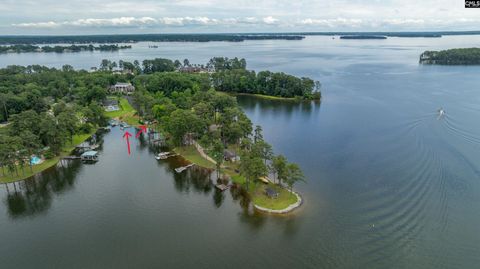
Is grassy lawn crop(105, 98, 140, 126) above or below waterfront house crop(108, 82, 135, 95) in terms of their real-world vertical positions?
below

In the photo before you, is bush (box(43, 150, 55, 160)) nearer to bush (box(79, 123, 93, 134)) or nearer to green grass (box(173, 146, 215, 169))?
bush (box(79, 123, 93, 134))

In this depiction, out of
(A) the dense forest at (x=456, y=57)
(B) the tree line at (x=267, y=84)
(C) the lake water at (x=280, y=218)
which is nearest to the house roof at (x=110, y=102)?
(B) the tree line at (x=267, y=84)

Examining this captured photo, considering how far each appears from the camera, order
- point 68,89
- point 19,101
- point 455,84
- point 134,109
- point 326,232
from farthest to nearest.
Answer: point 455,84 < point 68,89 < point 134,109 < point 19,101 < point 326,232

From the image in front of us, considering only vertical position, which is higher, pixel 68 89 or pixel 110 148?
pixel 68 89

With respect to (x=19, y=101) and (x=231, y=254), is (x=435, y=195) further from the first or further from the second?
(x=19, y=101)

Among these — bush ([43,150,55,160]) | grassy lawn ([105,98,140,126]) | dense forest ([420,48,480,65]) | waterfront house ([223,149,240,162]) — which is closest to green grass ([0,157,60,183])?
bush ([43,150,55,160])

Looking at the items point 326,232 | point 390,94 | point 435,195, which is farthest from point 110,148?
point 390,94
